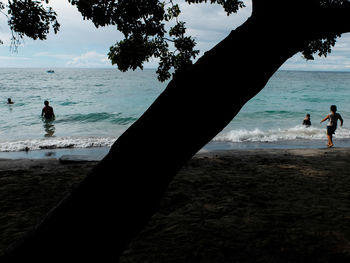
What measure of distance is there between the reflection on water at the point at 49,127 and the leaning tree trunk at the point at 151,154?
1524 cm

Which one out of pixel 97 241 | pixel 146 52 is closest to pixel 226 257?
pixel 97 241

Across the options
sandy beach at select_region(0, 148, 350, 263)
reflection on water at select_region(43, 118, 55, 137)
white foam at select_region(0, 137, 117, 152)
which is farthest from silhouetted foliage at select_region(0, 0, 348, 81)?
reflection on water at select_region(43, 118, 55, 137)

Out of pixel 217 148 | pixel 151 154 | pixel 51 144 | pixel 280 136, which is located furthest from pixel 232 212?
pixel 280 136

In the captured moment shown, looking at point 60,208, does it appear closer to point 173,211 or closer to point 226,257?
point 226,257

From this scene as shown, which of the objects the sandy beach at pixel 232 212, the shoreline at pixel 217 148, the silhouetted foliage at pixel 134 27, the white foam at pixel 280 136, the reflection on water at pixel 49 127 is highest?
the silhouetted foliage at pixel 134 27

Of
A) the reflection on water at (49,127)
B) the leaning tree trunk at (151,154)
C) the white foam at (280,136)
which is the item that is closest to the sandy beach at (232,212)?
the leaning tree trunk at (151,154)

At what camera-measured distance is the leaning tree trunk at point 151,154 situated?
157cm

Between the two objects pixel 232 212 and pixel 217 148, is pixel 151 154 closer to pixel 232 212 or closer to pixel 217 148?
pixel 232 212

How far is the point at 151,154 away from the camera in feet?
5.22

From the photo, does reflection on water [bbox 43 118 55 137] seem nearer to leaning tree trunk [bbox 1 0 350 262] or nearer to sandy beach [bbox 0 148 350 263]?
sandy beach [bbox 0 148 350 263]

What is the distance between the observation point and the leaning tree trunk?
1.57 meters

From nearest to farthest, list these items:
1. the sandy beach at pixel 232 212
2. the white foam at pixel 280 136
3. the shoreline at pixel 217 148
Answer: the sandy beach at pixel 232 212 → the shoreline at pixel 217 148 → the white foam at pixel 280 136

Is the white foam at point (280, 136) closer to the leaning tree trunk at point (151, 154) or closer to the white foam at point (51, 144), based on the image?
the white foam at point (51, 144)

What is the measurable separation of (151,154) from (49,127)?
18.0 meters
